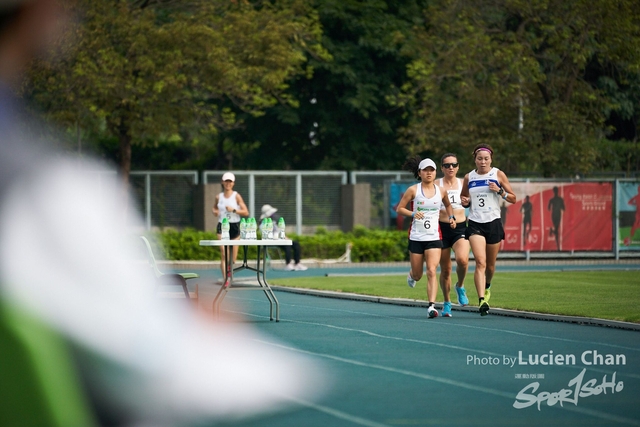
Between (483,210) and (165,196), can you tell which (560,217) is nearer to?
(165,196)

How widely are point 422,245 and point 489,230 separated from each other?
1.06m

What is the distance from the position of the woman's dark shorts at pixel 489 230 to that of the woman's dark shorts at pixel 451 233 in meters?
0.35

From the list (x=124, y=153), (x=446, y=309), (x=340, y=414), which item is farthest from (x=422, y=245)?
(x=124, y=153)

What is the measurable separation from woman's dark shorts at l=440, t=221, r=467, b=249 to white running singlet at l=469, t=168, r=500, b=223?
479 mm

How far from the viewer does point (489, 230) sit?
16.8 m

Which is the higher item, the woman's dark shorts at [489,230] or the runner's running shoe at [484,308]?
the woman's dark shorts at [489,230]

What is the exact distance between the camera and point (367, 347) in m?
12.6

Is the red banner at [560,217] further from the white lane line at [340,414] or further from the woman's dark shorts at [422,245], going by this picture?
the white lane line at [340,414]

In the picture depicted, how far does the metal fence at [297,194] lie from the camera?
40.2 meters

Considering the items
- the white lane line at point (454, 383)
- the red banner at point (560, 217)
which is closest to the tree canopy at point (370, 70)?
the red banner at point (560, 217)

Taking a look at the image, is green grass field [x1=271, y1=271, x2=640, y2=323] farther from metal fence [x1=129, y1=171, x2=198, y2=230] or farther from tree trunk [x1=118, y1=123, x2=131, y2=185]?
tree trunk [x1=118, y1=123, x2=131, y2=185]

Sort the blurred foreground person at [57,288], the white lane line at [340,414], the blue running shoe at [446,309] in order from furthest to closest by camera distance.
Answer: the blue running shoe at [446,309], the white lane line at [340,414], the blurred foreground person at [57,288]

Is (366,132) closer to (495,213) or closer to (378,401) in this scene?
(495,213)

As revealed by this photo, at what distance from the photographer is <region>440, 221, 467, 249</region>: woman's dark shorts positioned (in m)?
17.2
